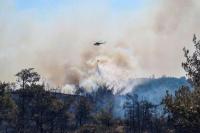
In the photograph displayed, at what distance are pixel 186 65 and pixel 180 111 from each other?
3.52 metres

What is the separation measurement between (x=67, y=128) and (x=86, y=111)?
1562 centimetres

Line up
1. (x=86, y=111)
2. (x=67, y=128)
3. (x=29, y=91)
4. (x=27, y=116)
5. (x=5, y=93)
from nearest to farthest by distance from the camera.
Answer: (x=5, y=93) < (x=29, y=91) < (x=27, y=116) < (x=86, y=111) < (x=67, y=128)

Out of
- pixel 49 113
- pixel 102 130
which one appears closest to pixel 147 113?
pixel 102 130

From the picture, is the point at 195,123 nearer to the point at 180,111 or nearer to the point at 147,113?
the point at 180,111

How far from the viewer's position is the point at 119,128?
101 m

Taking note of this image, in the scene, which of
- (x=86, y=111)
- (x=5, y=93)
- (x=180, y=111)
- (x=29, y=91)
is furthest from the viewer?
(x=86, y=111)

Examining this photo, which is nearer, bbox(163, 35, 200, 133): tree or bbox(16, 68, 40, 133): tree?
bbox(163, 35, 200, 133): tree

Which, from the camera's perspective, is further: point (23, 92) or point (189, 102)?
point (23, 92)

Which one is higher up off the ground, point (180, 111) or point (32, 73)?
point (32, 73)

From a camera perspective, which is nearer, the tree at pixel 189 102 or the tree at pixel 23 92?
the tree at pixel 189 102

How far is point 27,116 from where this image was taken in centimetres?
10381

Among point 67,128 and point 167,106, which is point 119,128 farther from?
point 167,106

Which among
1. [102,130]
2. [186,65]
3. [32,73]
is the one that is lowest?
[102,130]

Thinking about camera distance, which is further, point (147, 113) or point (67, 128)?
point (67, 128)
